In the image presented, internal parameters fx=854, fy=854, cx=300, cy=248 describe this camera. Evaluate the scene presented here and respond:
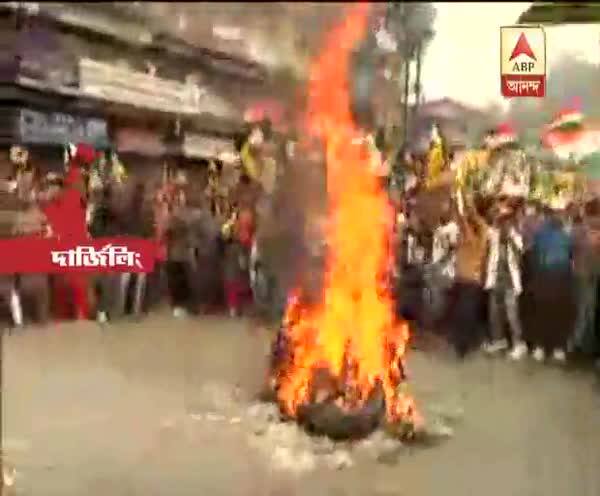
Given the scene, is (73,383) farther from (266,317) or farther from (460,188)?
(460,188)

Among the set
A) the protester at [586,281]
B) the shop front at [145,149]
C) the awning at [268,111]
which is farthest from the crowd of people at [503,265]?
the shop front at [145,149]

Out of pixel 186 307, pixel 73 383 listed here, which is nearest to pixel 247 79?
pixel 186 307

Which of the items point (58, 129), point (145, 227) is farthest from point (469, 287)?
point (58, 129)

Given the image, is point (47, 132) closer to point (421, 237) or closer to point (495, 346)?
point (421, 237)

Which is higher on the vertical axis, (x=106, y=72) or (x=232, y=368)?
(x=106, y=72)

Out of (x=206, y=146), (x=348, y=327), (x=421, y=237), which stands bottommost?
(x=348, y=327)

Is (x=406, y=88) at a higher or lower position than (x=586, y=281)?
higher
